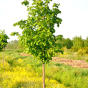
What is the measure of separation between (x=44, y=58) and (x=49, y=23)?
6.46 feet

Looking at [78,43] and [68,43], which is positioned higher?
[68,43]

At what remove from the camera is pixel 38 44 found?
7805 millimetres

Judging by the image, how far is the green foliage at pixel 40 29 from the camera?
7672mm

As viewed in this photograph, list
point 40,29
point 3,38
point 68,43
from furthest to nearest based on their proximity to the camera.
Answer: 1. point 68,43
2. point 3,38
3. point 40,29

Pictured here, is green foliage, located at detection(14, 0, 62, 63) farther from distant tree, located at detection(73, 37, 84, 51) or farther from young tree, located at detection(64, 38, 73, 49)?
young tree, located at detection(64, 38, 73, 49)

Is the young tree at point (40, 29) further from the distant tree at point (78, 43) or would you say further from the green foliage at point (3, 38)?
the distant tree at point (78, 43)

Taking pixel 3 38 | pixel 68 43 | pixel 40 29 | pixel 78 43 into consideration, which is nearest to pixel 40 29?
pixel 40 29

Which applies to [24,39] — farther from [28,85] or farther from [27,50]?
[28,85]

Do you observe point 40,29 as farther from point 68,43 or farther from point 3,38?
point 68,43

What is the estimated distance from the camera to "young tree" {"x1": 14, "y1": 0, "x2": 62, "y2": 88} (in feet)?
25.2

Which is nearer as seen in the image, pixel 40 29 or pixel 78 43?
pixel 40 29

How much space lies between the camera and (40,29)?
26.5 ft

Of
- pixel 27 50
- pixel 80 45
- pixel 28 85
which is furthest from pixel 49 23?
pixel 80 45

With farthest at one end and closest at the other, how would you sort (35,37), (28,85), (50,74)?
(50,74) → (28,85) → (35,37)
